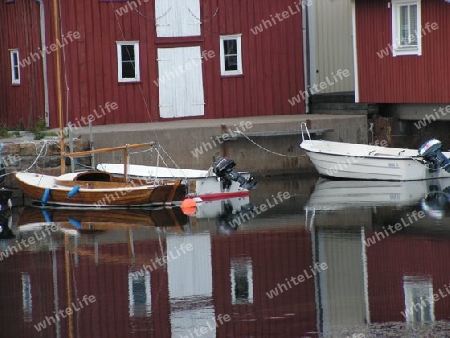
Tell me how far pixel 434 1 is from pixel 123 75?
841 cm

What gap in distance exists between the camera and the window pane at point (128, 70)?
99.3 ft

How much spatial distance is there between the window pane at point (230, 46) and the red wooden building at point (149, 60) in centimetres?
3

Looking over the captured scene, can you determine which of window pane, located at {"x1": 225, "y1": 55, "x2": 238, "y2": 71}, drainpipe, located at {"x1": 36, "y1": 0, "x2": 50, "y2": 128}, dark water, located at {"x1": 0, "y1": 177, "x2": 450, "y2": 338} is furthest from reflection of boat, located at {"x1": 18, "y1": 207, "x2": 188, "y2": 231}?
window pane, located at {"x1": 225, "y1": 55, "x2": 238, "y2": 71}

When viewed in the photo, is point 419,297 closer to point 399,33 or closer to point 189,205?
point 189,205

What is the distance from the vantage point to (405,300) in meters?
14.7

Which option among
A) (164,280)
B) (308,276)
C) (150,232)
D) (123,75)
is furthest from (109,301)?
(123,75)

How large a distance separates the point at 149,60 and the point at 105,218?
329 inches

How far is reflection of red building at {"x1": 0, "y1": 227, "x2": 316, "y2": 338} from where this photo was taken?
13.9 meters

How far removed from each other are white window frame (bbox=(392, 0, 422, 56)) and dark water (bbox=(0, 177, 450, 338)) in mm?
4636

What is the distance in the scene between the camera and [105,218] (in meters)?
23.1

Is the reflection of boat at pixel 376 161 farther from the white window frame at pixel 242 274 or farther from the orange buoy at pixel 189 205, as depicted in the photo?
the white window frame at pixel 242 274

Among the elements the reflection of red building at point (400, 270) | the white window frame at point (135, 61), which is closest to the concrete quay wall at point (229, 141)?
the white window frame at point (135, 61)

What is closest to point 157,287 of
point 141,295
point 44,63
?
point 141,295

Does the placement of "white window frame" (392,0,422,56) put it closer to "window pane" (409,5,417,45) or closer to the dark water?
"window pane" (409,5,417,45)
